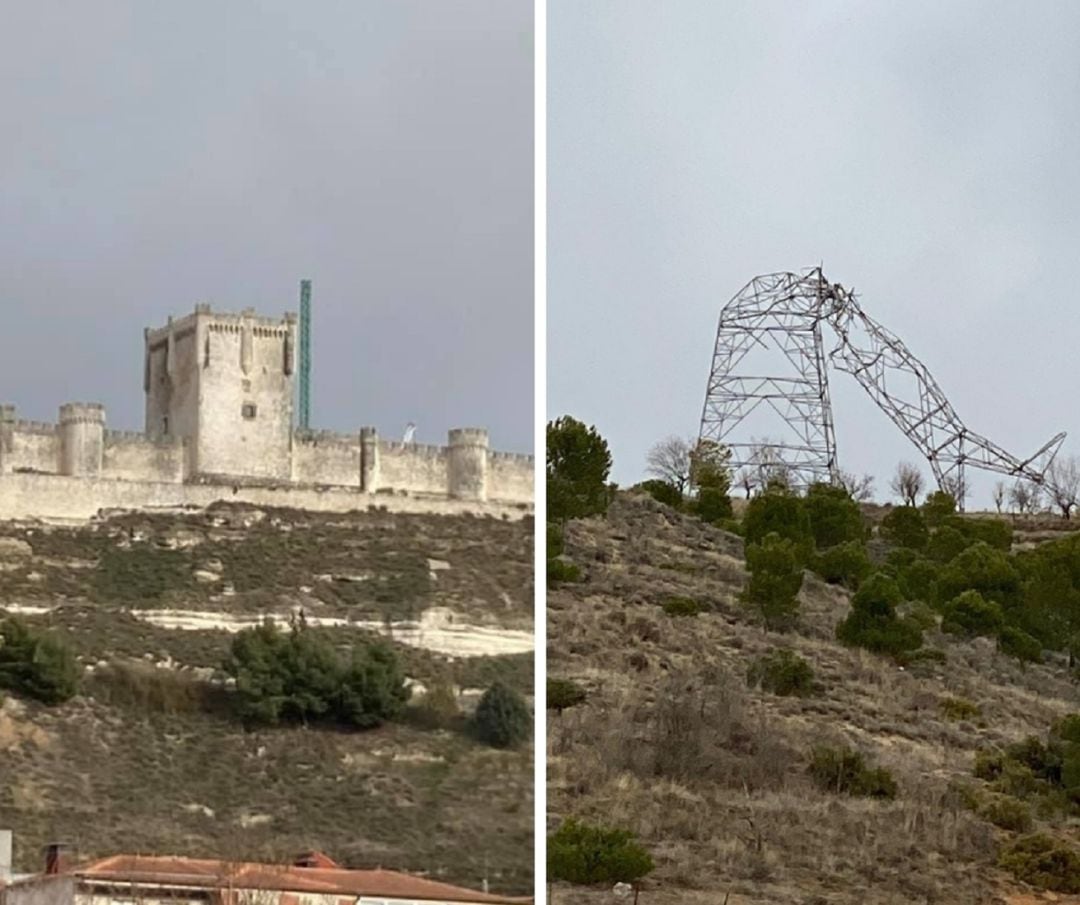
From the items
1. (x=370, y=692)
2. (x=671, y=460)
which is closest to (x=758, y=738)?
(x=671, y=460)

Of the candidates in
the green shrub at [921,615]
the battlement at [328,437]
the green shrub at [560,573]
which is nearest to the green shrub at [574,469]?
the green shrub at [560,573]

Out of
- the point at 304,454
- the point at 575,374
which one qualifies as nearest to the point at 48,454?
the point at 304,454

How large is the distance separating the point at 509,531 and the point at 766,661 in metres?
6.80

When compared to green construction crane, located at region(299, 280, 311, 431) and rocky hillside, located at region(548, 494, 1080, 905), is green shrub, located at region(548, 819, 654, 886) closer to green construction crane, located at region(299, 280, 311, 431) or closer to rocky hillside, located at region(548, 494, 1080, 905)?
rocky hillside, located at region(548, 494, 1080, 905)

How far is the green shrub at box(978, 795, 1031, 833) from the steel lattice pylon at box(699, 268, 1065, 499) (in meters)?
2.99

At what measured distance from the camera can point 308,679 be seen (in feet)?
43.7

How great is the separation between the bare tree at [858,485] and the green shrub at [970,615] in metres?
1.36

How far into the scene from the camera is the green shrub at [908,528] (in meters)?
11.5

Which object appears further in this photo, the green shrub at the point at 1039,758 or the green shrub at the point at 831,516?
the green shrub at the point at 831,516

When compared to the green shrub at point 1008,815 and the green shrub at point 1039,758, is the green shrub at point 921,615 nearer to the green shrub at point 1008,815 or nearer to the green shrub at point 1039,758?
the green shrub at point 1039,758

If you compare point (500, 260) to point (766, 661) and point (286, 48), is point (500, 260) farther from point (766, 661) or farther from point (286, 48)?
point (766, 661)

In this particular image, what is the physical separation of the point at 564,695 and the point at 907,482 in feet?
14.5

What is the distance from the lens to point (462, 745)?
44.9 ft

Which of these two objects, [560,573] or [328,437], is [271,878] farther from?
[328,437]
